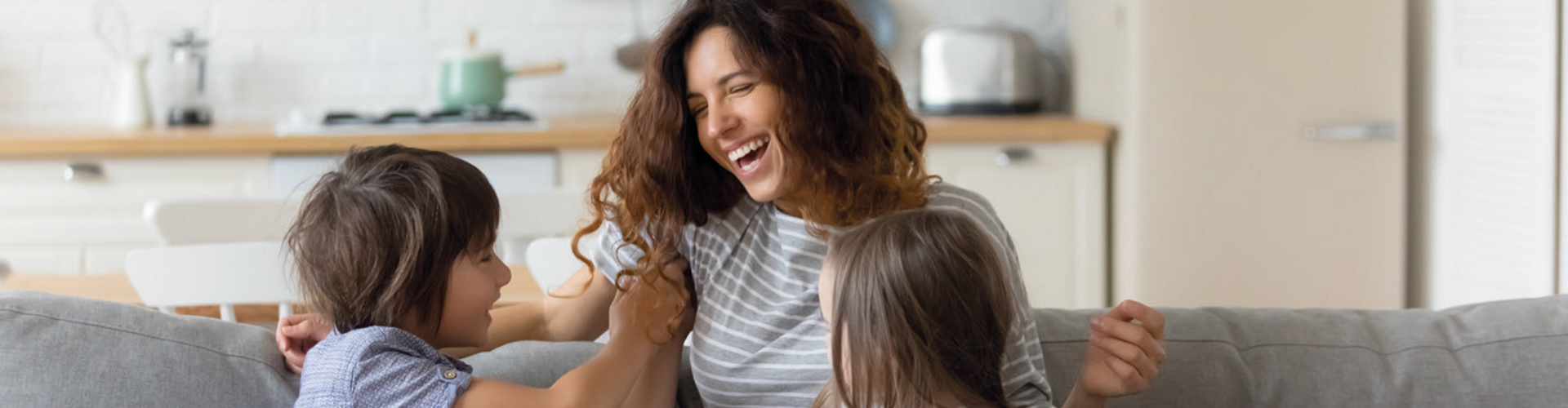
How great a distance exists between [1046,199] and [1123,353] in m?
2.08

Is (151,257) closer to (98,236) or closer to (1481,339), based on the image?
(1481,339)

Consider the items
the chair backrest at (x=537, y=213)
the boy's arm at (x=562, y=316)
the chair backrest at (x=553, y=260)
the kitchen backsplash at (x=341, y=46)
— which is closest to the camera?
the boy's arm at (x=562, y=316)

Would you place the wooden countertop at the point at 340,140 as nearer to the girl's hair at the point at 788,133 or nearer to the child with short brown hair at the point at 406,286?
the girl's hair at the point at 788,133

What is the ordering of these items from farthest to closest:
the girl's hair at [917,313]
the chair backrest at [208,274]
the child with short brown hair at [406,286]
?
the chair backrest at [208,274] → the child with short brown hair at [406,286] → the girl's hair at [917,313]

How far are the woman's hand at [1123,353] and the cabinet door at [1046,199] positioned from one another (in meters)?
1.98

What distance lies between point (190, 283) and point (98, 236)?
176 cm

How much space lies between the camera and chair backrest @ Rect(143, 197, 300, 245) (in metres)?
1.88

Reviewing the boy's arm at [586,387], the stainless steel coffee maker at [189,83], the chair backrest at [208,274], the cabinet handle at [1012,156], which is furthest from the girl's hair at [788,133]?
the stainless steel coffee maker at [189,83]

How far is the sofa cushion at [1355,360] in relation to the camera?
142 cm

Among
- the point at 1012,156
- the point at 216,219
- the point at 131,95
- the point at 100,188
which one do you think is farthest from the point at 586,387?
the point at 131,95

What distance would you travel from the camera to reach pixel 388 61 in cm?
379

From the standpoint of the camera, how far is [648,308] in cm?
139

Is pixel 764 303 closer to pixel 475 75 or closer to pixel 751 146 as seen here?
pixel 751 146

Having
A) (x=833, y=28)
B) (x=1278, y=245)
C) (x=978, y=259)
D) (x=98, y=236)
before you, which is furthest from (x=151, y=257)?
(x=1278, y=245)
